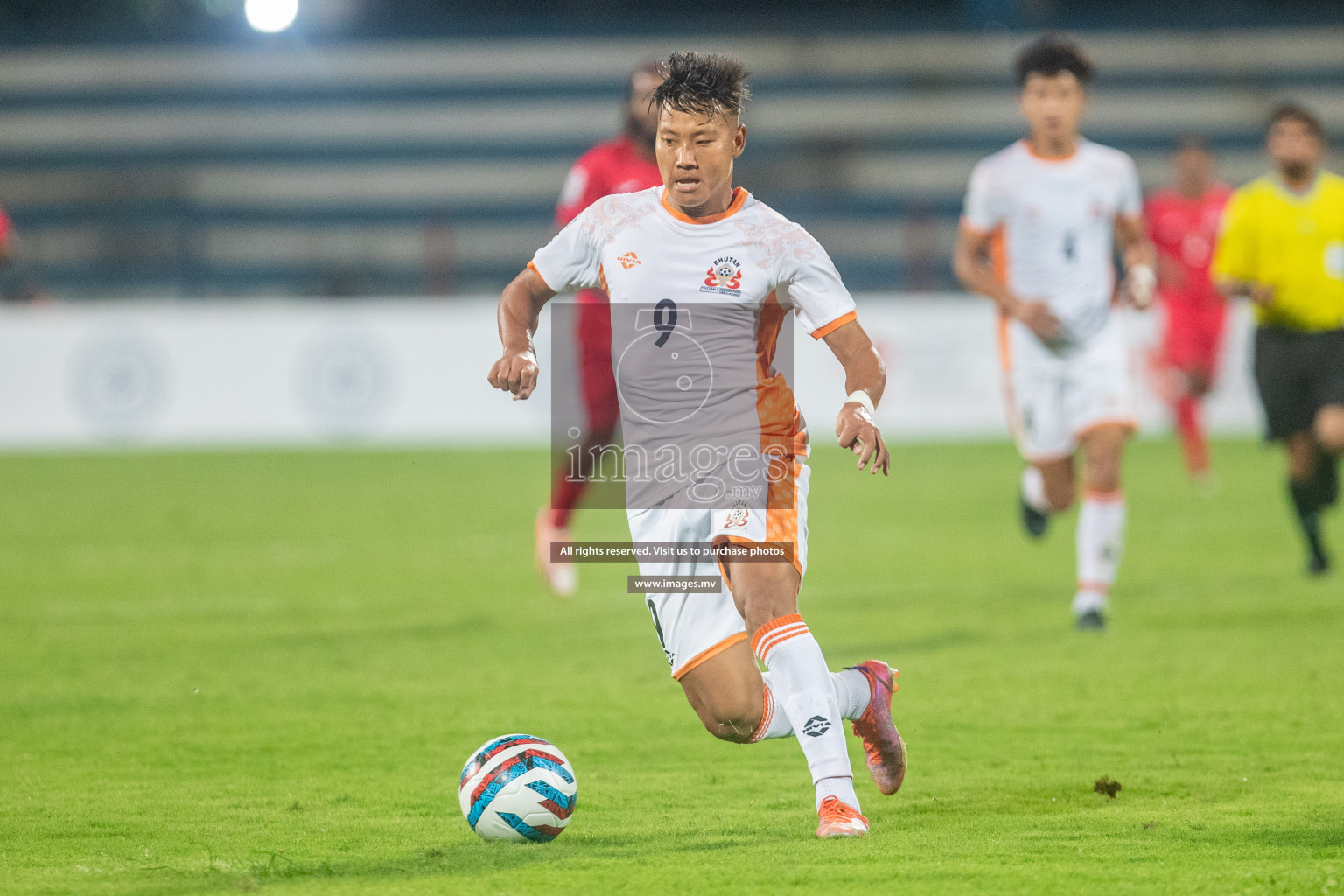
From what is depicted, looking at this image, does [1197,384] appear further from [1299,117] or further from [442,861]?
[442,861]

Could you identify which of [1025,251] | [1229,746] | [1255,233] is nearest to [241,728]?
[1229,746]

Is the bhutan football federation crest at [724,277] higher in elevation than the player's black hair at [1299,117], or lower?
lower

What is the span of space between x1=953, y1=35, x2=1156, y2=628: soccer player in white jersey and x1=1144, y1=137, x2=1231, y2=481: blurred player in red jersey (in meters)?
6.12

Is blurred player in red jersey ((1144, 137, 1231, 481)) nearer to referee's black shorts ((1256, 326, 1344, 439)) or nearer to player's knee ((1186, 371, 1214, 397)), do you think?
player's knee ((1186, 371, 1214, 397))

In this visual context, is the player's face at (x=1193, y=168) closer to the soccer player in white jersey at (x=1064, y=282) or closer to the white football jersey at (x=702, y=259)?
the soccer player in white jersey at (x=1064, y=282)

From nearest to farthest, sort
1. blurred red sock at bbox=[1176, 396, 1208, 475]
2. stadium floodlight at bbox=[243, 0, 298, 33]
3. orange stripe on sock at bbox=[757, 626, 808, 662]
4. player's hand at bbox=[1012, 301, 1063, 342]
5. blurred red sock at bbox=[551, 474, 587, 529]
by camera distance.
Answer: orange stripe on sock at bbox=[757, 626, 808, 662] → player's hand at bbox=[1012, 301, 1063, 342] → blurred red sock at bbox=[551, 474, 587, 529] → blurred red sock at bbox=[1176, 396, 1208, 475] → stadium floodlight at bbox=[243, 0, 298, 33]

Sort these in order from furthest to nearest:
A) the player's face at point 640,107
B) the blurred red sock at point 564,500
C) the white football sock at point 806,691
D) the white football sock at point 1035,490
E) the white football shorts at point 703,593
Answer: the blurred red sock at point 564,500
the white football sock at point 1035,490
the player's face at point 640,107
the white football shorts at point 703,593
the white football sock at point 806,691

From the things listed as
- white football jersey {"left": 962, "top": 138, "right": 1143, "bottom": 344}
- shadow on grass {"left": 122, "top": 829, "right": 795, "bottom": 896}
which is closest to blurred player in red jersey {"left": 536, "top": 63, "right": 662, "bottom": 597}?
white football jersey {"left": 962, "top": 138, "right": 1143, "bottom": 344}

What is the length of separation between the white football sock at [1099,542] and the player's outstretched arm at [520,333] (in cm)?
382

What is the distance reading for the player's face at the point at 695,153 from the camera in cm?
420

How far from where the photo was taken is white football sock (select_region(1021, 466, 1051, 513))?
26.9 ft

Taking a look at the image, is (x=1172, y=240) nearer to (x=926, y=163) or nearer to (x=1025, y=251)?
(x=1025, y=251)

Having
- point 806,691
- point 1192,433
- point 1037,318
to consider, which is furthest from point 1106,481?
point 1192,433

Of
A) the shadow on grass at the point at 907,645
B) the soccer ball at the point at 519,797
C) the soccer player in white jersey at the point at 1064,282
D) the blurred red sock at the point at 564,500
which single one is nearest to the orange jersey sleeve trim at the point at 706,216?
the soccer ball at the point at 519,797
